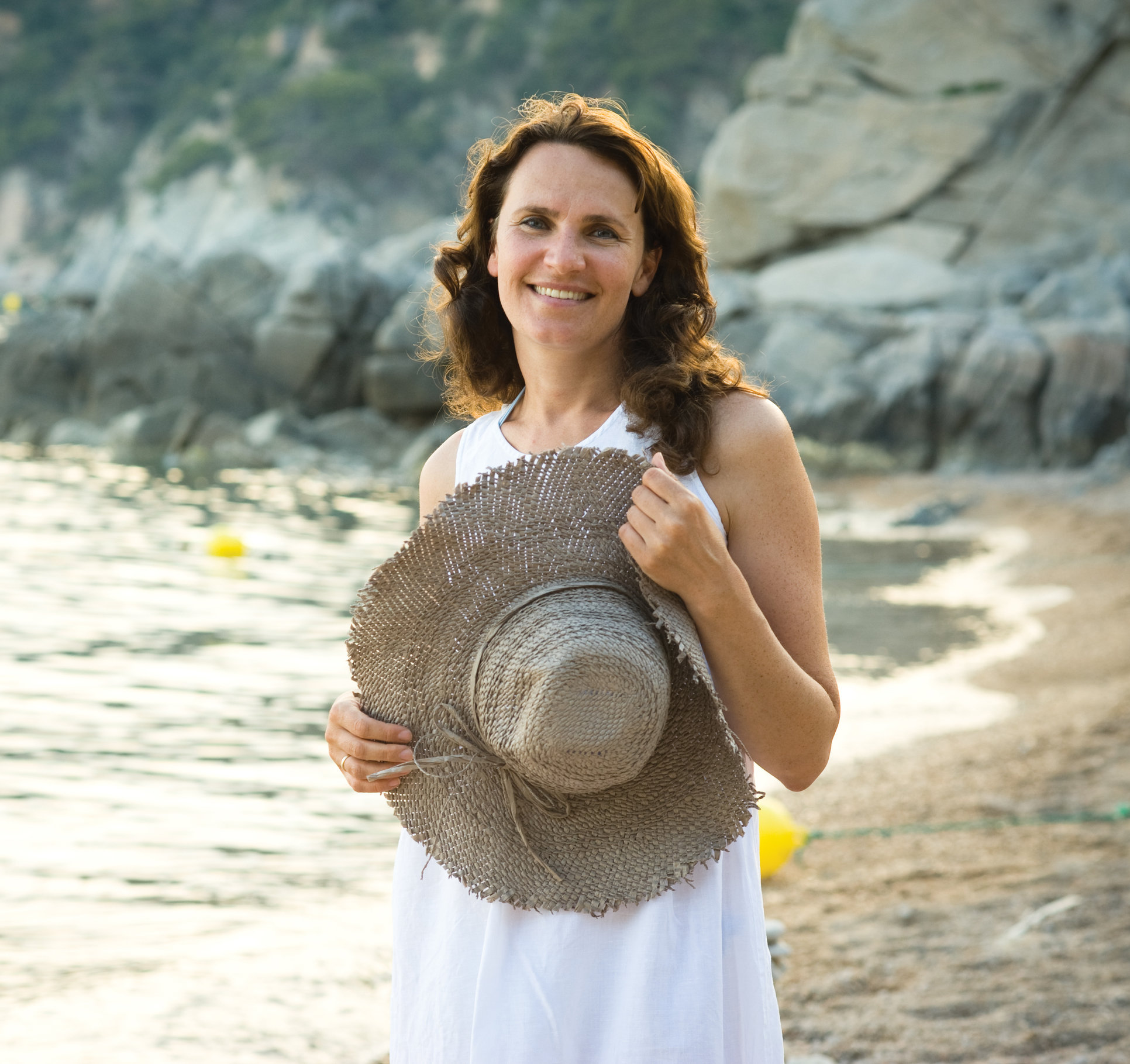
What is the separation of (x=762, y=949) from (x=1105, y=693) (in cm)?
572

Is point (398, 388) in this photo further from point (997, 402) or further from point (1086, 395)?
point (1086, 395)

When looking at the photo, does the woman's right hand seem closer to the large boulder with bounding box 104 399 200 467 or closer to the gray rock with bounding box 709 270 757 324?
the gray rock with bounding box 709 270 757 324

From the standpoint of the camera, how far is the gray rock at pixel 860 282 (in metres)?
23.5

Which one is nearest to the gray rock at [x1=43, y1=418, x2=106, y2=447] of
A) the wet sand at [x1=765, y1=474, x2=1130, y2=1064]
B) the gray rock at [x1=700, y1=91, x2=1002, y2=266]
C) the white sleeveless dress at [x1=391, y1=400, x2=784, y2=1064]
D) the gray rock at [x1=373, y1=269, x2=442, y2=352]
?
the gray rock at [x1=373, y1=269, x2=442, y2=352]

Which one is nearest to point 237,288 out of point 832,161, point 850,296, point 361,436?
point 361,436

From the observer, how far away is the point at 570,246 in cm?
171

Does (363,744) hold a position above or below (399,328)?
above

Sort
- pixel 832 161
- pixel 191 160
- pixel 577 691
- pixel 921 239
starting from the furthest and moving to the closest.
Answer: pixel 191 160
pixel 832 161
pixel 921 239
pixel 577 691

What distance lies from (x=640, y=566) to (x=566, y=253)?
0.48 meters

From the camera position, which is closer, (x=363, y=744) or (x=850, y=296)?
(x=363, y=744)

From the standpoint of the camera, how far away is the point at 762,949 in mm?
1619

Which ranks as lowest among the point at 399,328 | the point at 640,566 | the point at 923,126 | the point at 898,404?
the point at 399,328

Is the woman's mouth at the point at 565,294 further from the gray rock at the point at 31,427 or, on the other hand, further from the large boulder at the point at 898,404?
the gray rock at the point at 31,427

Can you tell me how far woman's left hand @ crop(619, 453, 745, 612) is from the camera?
4.77ft
